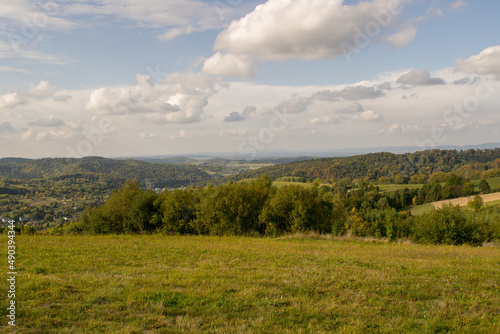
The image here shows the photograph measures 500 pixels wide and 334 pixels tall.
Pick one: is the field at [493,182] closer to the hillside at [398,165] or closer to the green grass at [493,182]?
the green grass at [493,182]

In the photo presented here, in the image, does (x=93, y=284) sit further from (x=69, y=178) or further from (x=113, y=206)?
(x=69, y=178)

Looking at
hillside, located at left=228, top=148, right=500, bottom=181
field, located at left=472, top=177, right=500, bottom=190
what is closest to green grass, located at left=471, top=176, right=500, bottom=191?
field, located at left=472, top=177, right=500, bottom=190

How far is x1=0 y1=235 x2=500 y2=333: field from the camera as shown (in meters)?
5.53

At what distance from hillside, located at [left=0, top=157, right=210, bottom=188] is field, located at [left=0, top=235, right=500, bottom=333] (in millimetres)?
115952

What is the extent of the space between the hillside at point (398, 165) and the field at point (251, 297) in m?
109

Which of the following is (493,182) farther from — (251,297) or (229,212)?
(251,297)

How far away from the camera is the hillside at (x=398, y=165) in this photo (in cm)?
12512

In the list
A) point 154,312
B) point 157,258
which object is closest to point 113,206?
point 157,258

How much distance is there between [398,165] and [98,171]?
470 feet

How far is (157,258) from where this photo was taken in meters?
12.1

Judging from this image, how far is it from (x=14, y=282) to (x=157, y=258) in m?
5.13

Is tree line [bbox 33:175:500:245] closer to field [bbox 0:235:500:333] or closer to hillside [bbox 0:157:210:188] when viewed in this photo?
field [bbox 0:235:500:333]

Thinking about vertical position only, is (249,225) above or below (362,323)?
below

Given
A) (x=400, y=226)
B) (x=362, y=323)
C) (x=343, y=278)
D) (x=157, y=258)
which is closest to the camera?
(x=362, y=323)
